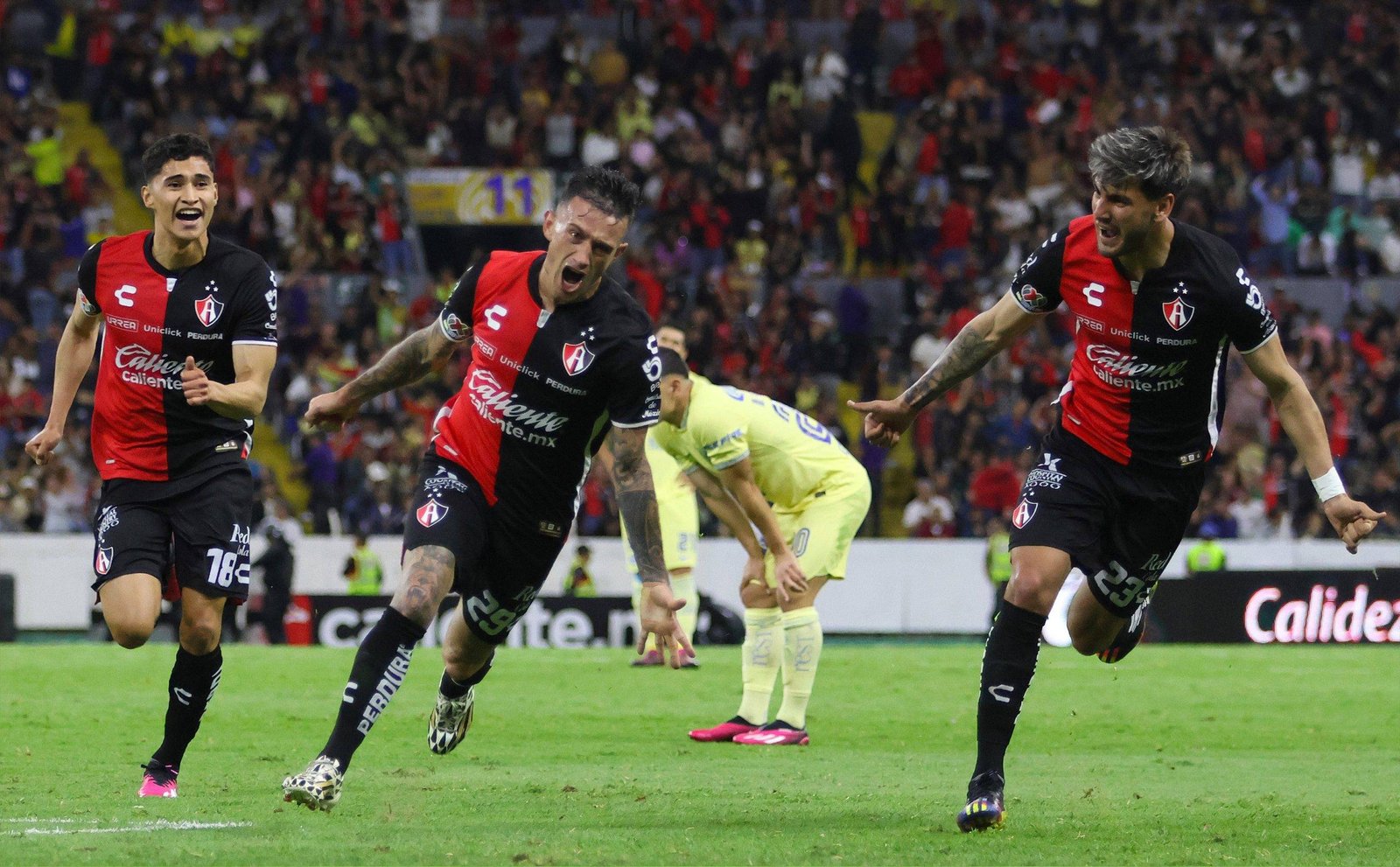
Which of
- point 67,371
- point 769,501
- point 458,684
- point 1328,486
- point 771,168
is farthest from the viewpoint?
point 771,168

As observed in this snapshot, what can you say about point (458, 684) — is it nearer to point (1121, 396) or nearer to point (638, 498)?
point (638, 498)

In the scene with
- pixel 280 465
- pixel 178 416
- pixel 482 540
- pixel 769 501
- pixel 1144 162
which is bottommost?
pixel 280 465

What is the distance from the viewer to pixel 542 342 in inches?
307

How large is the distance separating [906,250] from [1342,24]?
9.46m

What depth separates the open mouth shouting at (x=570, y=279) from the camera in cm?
780

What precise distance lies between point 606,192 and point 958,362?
1.74 m

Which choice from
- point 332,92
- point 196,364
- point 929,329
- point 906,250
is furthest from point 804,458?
point 332,92

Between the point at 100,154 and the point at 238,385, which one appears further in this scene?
the point at 100,154

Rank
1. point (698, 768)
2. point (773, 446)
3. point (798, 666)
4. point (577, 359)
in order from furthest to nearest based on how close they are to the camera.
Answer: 1. point (773, 446)
2. point (798, 666)
3. point (698, 768)
4. point (577, 359)

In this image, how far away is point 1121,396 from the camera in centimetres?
818

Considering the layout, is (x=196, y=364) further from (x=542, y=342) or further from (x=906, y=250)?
(x=906, y=250)

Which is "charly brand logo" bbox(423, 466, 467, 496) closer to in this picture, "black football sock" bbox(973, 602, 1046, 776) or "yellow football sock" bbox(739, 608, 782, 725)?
"black football sock" bbox(973, 602, 1046, 776)

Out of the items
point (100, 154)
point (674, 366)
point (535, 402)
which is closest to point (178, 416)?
point (535, 402)

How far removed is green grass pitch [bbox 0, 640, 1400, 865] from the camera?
7008 mm
